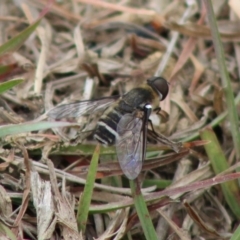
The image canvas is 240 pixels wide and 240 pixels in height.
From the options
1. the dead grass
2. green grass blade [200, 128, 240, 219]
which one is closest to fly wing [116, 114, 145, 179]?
the dead grass

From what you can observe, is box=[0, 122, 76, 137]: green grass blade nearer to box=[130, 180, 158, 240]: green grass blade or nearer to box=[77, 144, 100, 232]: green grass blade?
box=[77, 144, 100, 232]: green grass blade

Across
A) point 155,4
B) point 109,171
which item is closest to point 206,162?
point 109,171

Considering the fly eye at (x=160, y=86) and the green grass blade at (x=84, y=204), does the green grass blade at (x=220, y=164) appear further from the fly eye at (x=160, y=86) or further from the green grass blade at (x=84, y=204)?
the green grass blade at (x=84, y=204)

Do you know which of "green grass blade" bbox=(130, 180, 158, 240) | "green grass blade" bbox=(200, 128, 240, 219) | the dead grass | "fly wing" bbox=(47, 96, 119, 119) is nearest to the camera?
"green grass blade" bbox=(130, 180, 158, 240)

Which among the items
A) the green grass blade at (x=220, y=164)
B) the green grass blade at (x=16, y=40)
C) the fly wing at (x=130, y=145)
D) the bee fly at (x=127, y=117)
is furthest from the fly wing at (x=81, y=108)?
the green grass blade at (x=220, y=164)

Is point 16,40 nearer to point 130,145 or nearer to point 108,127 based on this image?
point 108,127

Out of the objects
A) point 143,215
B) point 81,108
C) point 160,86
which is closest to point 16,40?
point 81,108

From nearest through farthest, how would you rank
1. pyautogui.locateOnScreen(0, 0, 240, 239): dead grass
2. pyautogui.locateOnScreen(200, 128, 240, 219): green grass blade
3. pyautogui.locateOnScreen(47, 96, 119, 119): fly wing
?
pyautogui.locateOnScreen(0, 0, 240, 239): dead grass → pyautogui.locateOnScreen(200, 128, 240, 219): green grass blade → pyautogui.locateOnScreen(47, 96, 119, 119): fly wing

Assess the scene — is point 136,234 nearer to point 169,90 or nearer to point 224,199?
point 224,199
